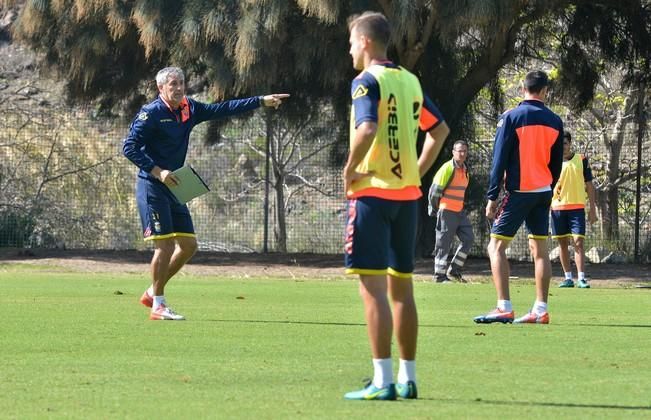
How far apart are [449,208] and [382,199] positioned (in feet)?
42.8

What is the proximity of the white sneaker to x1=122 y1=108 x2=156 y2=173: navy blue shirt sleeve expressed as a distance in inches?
50.3

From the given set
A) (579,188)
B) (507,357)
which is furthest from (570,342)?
(579,188)

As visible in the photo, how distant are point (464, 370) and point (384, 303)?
1489mm

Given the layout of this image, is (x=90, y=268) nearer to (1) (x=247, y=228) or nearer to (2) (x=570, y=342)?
(1) (x=247, y=228)

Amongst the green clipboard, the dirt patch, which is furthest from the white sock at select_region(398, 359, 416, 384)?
the dirt patch

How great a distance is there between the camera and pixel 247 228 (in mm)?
26906

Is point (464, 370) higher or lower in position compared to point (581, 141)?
lower

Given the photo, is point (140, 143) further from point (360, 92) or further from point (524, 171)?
point (360, 92)

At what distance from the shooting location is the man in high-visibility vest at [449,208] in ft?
64.7

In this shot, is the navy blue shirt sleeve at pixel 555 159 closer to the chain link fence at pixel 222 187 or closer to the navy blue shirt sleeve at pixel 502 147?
the navy blue shirt sleeve at pixel 502 147

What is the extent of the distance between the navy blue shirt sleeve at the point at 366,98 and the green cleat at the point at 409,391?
4.61 feet

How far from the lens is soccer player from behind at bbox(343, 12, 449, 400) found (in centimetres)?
700

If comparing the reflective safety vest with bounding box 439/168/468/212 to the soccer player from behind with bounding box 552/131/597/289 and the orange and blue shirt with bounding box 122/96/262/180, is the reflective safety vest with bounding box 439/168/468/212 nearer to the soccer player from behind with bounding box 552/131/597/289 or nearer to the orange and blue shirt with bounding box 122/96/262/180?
the soccer player from behind with bounding box 552/131/597/289

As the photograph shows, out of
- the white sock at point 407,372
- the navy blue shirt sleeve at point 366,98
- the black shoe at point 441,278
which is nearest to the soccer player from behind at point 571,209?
the black shoe at point 441,278
